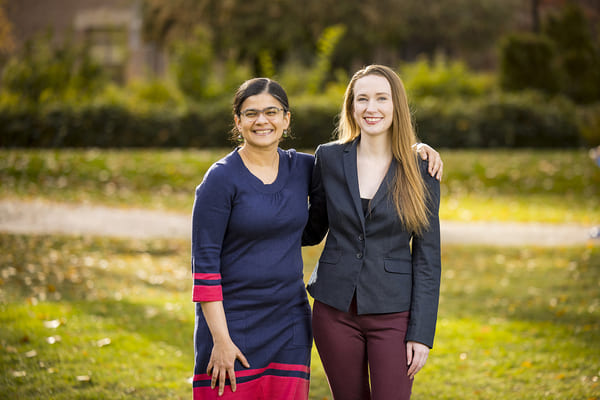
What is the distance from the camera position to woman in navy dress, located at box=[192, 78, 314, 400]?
2.59 metres

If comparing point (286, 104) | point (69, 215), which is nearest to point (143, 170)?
point (69, 215)

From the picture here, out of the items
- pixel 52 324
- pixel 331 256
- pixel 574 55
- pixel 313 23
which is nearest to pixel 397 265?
pixel 331 256

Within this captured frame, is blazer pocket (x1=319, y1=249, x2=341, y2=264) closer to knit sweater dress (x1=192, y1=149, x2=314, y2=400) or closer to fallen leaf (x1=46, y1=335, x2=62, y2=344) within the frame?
knit sweater dress (x1=192, y1=149, x2=314, y2=400)

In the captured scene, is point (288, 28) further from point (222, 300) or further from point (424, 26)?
point (222, 300)

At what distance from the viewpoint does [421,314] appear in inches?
106

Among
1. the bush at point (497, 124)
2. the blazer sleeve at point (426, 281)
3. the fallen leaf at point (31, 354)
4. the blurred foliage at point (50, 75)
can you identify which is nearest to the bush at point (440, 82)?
the bush at point (497, 124)

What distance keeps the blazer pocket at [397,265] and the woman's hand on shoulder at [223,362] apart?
2.34 feet

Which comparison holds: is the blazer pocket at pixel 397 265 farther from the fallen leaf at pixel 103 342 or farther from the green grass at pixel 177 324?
the fallen leaf at pixel 103 342

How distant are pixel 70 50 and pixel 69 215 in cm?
928

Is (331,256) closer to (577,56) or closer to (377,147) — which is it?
(377,147)

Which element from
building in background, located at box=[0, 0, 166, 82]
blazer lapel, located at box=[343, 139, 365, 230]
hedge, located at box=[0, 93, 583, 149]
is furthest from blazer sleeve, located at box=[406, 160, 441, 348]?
building in background, located at box=[0, 0, 166, 82]

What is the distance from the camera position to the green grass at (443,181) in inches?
502

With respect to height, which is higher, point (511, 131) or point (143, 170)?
point (511, 131)

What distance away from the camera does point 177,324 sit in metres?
6.27
